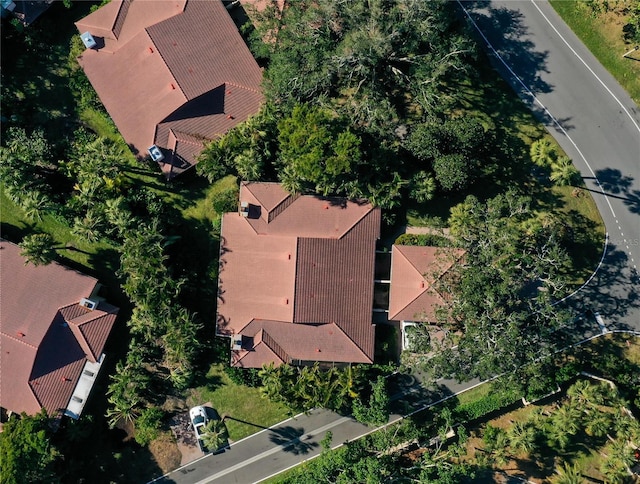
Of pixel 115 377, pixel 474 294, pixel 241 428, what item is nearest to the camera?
pixel 474 294

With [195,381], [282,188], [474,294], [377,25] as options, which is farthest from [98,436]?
[377,25]

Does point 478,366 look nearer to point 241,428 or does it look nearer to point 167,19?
point 241,428

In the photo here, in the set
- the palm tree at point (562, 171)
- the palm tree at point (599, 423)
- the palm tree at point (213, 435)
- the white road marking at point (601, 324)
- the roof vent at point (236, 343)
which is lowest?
the palm tree at point (213, 435)

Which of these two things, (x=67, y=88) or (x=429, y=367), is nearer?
(x=429, y=367)

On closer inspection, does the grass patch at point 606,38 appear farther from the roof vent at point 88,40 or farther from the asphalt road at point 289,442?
the roof vent at point 88,40

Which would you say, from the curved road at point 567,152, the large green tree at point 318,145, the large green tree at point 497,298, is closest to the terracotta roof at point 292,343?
the curved road at point 567,152
